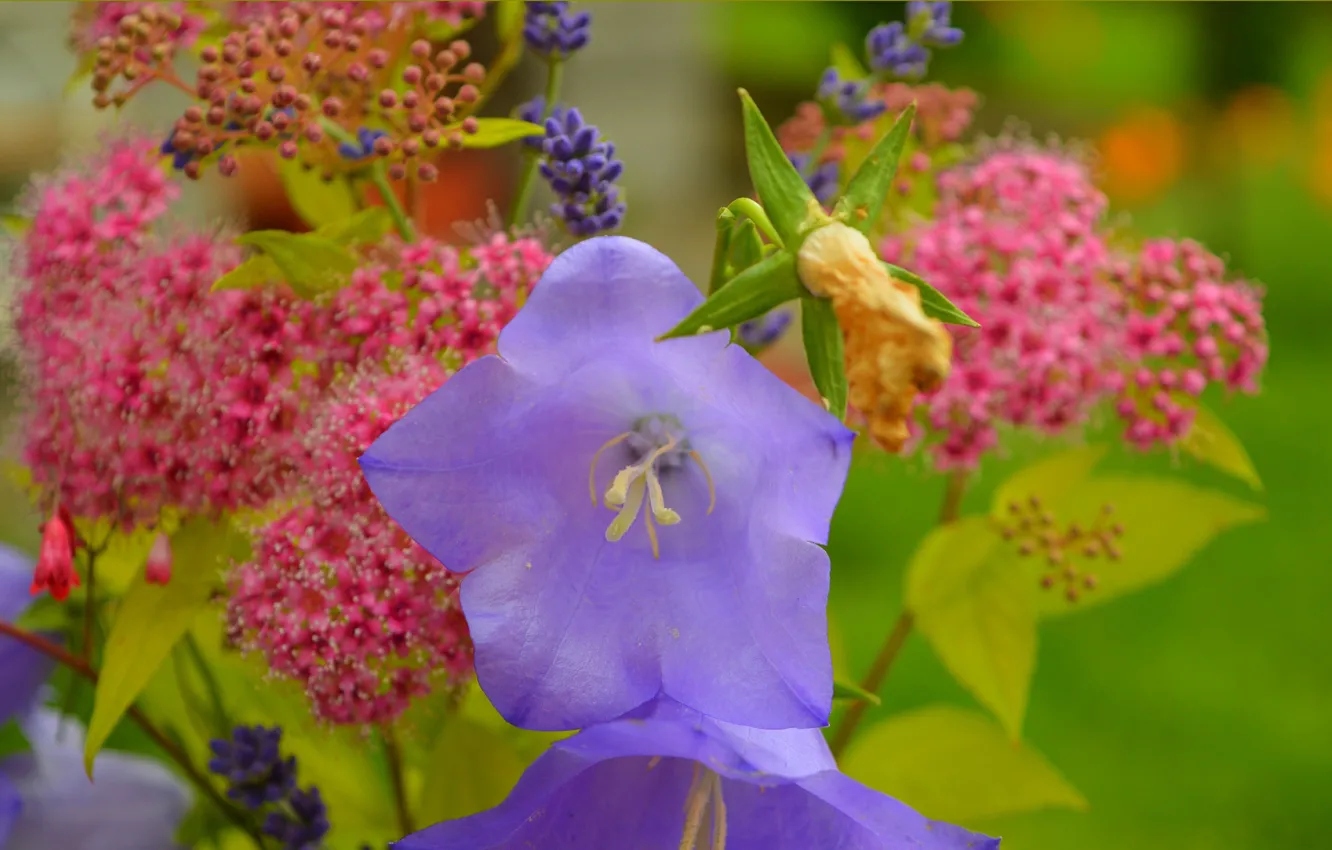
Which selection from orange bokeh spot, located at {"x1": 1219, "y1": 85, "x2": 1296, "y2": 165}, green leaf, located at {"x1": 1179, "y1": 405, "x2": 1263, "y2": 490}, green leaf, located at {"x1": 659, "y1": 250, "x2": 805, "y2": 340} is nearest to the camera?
green leaf, located at {"x1": 659, "y1": 250, "x2": 805, "y2": 340}

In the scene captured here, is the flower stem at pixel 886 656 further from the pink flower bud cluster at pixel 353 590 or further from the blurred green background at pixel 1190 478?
the pink flower bud cluster at pixel 353 590

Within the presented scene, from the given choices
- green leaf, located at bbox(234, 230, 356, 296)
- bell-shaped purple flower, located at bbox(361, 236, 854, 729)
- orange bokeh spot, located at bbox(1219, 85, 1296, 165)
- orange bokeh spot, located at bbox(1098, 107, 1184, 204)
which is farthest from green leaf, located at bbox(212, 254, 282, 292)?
orange bokeh spot, located at bbox(1219, 85, 1296, 165)

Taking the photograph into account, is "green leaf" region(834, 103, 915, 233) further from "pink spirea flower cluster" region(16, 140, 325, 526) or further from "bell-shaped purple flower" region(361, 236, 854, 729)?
"pink spirea flower cluster" region(16, 140, 325, 526)

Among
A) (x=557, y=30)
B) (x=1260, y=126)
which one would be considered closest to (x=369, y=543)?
(x=557, y=30)

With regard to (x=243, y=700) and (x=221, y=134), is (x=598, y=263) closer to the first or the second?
(x=221, y=134)

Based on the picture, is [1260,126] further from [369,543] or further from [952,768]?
[369,543]

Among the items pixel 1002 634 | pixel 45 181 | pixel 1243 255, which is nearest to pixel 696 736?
pixel 1002 634
